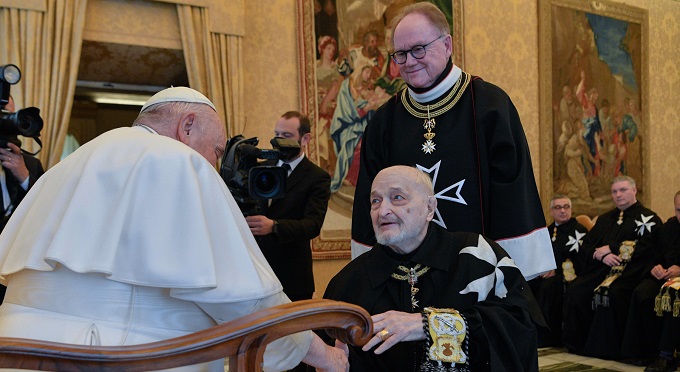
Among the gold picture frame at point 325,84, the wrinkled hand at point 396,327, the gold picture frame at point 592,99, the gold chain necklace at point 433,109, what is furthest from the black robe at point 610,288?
the wrinkled hand at point 396,327

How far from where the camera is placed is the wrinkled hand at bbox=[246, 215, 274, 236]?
370 centimetres

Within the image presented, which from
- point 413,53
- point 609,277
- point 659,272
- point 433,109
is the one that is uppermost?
point 413,53

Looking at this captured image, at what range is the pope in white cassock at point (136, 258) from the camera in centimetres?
182

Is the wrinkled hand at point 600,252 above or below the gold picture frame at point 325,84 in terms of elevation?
below

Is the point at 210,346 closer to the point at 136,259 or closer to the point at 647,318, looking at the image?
the point at 136,259

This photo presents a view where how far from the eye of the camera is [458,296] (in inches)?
103

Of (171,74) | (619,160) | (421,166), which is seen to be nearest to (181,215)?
(421,166)

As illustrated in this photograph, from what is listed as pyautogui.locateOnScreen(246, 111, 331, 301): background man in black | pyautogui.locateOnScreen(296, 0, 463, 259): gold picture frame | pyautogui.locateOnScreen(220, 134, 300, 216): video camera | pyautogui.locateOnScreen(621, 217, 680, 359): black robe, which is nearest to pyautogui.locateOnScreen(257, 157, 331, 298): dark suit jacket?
pyautogui.locateOnScreen(246, 111, 331, 301): background man in black

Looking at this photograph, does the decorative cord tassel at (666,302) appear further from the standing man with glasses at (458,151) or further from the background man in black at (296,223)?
the standing man with glasses at (458,151)

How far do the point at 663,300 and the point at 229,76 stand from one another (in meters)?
4.94

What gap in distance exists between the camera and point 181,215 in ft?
6.20

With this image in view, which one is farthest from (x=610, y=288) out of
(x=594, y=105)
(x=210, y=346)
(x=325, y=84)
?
(x=210, y=346)

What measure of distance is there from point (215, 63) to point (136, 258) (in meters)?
6.33

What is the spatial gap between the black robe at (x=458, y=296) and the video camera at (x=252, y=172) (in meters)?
0.58
